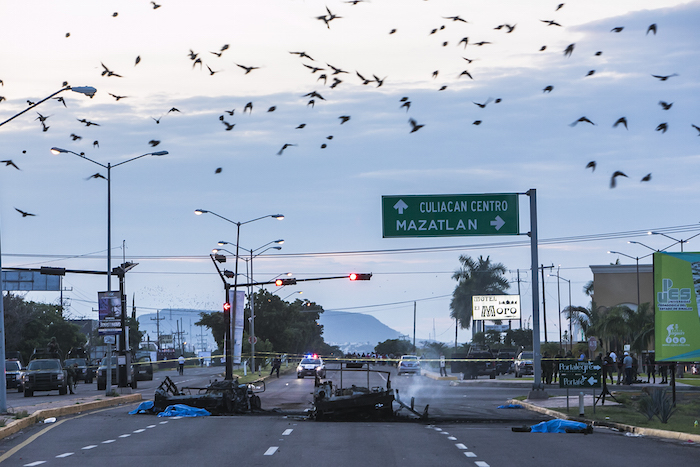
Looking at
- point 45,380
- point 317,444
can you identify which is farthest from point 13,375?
point 317,444

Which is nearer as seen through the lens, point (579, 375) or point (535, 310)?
point (579, 375)

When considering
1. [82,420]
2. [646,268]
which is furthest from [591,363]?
[646,268]

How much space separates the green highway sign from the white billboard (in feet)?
260

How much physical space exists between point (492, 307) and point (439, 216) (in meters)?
81.4

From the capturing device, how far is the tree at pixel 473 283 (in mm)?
118500

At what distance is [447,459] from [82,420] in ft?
43.4

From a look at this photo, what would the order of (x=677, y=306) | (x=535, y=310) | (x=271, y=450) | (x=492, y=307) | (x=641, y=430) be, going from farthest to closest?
(x=492, y=307)
(x=535, y=310)
(x=677, y=306)
(x=641, y=430)
(x=271, y=450)

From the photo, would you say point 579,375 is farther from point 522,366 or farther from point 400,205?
point 522,366

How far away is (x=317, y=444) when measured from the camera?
17.6 m

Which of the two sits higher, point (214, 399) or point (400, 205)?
point (400, 205)

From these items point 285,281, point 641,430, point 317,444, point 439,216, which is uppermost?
point 439,216

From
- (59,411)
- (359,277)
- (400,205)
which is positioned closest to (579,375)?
(400,205)

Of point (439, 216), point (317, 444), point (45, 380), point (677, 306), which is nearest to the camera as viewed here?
point (317, 444)

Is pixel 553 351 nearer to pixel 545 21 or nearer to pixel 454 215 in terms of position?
pixel 454 215
